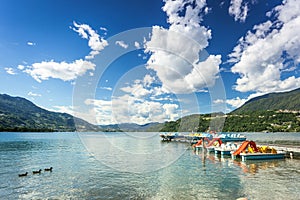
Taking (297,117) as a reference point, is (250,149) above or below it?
below

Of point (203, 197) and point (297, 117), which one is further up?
point (297, 117)

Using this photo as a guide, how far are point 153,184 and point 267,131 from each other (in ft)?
599

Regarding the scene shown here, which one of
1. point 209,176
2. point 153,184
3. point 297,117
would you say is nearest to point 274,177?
point 209,176

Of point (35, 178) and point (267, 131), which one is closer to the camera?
point (35, 178)

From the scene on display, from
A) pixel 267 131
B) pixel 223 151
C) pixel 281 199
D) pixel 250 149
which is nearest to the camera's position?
pixel 281 199

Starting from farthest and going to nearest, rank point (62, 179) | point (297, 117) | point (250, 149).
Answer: point (297, 117) < point (250, 149) < point (62, 179)

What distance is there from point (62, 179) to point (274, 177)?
21.3 meters

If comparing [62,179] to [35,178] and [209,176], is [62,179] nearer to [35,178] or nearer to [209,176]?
[35,178]

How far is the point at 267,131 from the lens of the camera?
573 feet

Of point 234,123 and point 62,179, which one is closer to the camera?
point 62,179

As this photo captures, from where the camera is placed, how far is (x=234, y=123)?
200m

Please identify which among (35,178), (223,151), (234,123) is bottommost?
(35,178)

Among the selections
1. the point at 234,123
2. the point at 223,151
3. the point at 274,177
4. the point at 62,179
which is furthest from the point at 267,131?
the point at 62,179

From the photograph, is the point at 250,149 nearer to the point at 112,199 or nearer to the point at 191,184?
the point at 191,184
